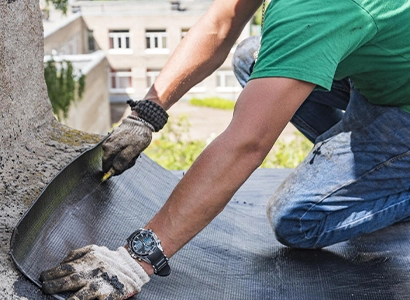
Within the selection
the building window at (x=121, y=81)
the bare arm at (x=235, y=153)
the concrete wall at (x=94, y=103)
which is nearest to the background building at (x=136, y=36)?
the building window at (x=121, y=81)

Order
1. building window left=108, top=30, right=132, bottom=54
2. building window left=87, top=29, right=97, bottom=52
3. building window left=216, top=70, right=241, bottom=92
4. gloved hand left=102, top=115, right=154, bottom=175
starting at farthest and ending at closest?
building window left=216, top=70, right=241, bottom=92
building window left=108, top=30, right=132, bottom=54
building window left=87, top=29, right=97, bottom=52
gloved hand left=102, top=115, right=154, bottom=175

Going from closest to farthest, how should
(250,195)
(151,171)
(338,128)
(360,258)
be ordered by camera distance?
(360,258)
(338,128)
(151,171)
(250,195)

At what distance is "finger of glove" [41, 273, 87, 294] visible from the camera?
67.3 inches

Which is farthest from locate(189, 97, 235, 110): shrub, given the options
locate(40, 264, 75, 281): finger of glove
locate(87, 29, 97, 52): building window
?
locate(40, 264, 75, 281): finger of glove

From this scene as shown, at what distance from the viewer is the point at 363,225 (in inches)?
96.9

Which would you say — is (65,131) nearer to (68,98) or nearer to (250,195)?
(250,195)

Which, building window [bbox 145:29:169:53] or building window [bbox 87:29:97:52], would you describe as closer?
building window [bbox 87:29:97:52]

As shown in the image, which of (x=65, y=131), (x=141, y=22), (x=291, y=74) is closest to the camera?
(x=291, y=74)

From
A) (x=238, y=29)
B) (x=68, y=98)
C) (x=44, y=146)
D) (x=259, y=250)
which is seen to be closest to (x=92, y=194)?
(x=44, y=146)

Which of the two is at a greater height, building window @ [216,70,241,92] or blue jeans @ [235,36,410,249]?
blue jeans @ [235,36,410,249]

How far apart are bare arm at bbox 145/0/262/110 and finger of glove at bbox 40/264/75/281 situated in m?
0.92

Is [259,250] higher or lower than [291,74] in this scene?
lower

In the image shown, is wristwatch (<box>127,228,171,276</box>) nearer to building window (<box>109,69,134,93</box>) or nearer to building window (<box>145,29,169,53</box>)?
building window (<box>145,29,169,53</box>)

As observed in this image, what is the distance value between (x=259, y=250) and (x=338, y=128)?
23.8 inches
